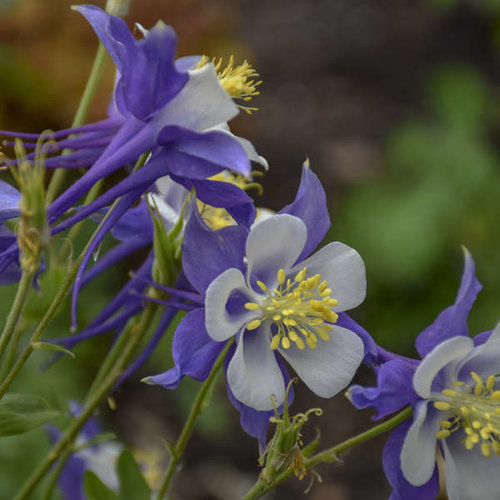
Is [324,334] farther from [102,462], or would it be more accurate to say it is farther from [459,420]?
[102,462]

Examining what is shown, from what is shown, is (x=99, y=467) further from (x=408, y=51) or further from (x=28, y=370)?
(x=408, y=51)

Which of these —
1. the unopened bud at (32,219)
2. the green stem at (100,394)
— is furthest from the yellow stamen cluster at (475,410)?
the unopened bud at (32,219)

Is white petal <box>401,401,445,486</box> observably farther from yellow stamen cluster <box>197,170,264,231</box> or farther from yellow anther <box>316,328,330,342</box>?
yellow stamen cluster <box>197,170,264,231</box>

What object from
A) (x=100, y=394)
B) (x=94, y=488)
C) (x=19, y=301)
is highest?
(x=19, y=301)

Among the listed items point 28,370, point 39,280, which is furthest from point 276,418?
point 28,370

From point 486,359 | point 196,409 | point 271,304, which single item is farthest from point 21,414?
point 486,359

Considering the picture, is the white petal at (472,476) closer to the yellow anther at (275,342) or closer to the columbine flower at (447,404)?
the columbine flower at (447,404)

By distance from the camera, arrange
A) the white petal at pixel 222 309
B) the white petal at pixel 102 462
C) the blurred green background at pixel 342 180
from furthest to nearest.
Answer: the blurred green background at pixel 342 180, the white petal at pixel 102 462, the white petal at pixel 222 309
